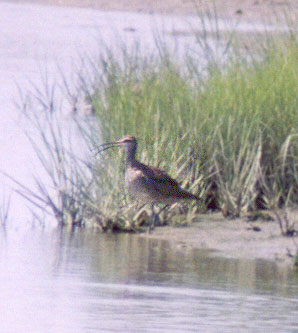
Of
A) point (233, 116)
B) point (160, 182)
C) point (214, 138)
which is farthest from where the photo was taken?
point (233, 116)

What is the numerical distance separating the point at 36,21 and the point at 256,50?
17502mm

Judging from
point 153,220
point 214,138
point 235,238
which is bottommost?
point 235,238

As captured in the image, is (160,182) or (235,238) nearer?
(160,182)

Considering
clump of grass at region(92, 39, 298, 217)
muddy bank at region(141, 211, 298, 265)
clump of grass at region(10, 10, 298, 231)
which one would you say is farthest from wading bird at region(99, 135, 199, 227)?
muddy bank at region(141, 211, 298, 265)

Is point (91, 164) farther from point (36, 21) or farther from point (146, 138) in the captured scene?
point (36, 21)

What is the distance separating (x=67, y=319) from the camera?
7.52 meters

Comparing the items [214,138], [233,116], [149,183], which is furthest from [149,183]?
[233,116]

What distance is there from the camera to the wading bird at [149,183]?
555 cm

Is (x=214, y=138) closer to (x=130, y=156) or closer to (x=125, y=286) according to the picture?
(x=125, y=286)

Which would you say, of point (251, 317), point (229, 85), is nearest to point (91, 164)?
point (229, 85)

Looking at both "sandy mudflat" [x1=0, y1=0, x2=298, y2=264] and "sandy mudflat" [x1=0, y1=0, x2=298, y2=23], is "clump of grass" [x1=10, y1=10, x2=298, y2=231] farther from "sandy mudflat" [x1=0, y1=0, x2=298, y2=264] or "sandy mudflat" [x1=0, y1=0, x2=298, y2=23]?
"sandy mudflat" [x1=0, y1=0, x2=298, y2=23]

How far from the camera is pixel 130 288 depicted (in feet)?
28.0

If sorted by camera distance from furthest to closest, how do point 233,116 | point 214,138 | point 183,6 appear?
point 183,6, point 233,116, point 214,138

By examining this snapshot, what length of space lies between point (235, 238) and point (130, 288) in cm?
202
